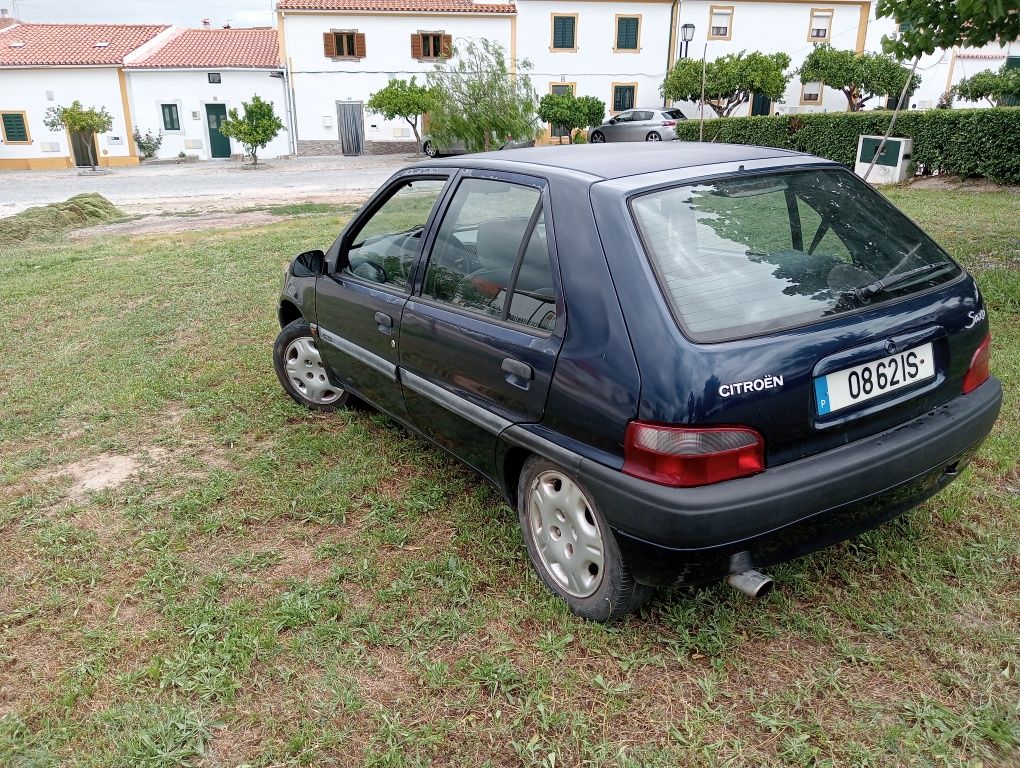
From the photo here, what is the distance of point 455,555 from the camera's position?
10.5ft

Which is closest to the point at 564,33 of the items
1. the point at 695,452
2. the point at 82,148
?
the point at 82,148

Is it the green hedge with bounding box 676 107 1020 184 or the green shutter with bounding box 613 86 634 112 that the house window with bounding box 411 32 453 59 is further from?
the green hedge with bounding box 676 107 1020 184

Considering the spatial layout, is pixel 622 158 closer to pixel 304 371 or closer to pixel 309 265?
pixel 309 265

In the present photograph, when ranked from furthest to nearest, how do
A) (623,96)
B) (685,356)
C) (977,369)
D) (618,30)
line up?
1. (623,96)
2. (618,30)
3. (977,369)
4. (685,356)

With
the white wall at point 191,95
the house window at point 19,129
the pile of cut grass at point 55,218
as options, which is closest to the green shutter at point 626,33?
the white wall at point 191,95

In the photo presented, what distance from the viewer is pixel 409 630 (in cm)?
275

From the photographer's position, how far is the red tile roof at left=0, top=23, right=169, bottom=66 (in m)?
38.9

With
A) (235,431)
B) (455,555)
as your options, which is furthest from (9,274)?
(455,555)

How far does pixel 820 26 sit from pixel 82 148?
3723cm

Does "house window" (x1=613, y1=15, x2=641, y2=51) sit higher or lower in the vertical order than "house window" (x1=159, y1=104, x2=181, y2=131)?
higher

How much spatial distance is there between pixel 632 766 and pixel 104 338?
591 centimetres

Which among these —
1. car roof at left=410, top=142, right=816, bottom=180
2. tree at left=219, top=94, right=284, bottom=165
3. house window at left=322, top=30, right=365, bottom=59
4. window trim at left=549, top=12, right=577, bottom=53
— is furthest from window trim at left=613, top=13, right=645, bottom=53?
car roof at left=410, top=142, right=816, bottom=180

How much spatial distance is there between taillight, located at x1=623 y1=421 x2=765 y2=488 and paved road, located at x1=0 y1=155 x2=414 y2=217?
54.0 feet

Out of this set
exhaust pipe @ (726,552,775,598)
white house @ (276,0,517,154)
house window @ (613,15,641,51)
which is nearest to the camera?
exhaust pipe @ (726,552,775,598)
